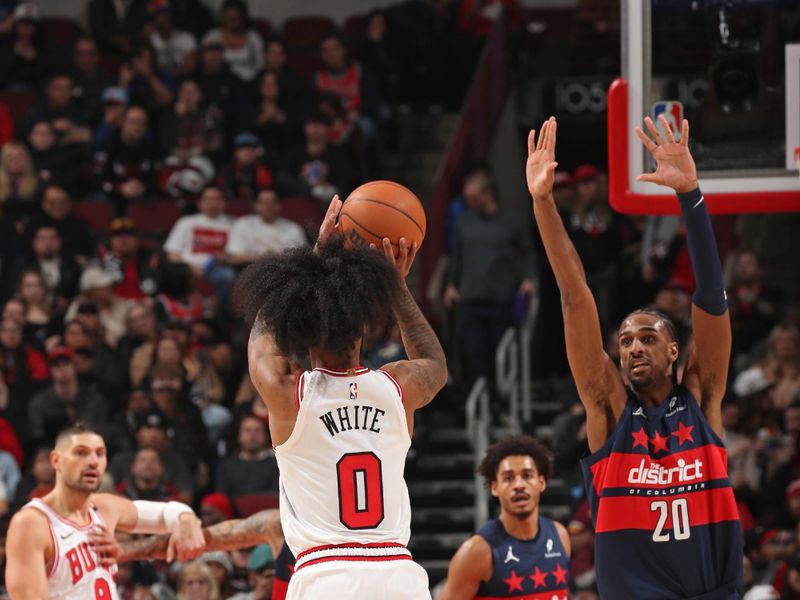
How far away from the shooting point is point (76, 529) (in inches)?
262

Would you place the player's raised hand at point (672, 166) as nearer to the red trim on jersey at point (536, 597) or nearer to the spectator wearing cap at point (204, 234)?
the red trim on jersey at point (536, 597)

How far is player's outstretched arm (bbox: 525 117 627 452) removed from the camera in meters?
5.33

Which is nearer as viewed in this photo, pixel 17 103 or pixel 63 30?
pixel 17 103

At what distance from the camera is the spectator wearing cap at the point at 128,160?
13438 mm

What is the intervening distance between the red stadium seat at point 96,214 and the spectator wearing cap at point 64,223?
1.77 ft

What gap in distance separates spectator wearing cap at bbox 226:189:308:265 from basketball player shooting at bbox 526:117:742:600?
7091mm

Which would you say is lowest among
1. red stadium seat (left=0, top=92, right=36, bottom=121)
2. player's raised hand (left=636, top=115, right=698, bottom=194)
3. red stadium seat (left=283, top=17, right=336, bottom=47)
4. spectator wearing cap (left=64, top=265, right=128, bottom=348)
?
spectator wearing cap (left=64, top=265, right=128, bottom=348)

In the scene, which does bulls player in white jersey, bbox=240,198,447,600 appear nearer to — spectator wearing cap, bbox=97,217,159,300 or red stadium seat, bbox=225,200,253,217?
spectator wearing cap, bbox=97,217,159,300

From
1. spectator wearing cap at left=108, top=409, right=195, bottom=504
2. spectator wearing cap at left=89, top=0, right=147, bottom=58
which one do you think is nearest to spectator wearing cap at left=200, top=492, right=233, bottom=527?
spectator wearing cap at left=108, top=409, right=195, bottom=504

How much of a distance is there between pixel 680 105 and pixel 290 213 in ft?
21.0

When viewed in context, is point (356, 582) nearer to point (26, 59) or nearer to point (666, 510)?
point (666, 510)

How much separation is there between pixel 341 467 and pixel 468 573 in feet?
6.87

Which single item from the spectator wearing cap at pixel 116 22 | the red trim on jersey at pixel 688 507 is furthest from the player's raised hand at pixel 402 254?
the spectator wearing cap at pixel 116 22

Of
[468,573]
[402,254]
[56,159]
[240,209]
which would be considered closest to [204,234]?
[240,209]
